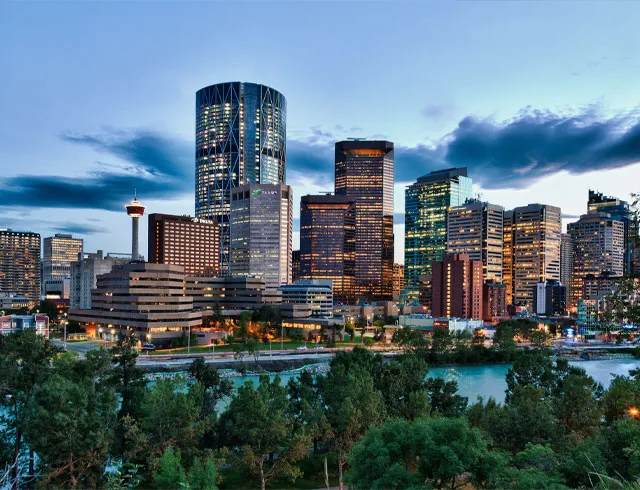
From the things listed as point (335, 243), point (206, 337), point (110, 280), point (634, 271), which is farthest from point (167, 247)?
point (634, 271)

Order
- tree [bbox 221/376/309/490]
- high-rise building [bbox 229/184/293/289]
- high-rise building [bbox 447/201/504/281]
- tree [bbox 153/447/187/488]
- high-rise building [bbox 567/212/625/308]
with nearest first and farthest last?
tree [bbox 153/447/187/488] < tree [bbox 221/376/309/490] < high-rise building [bbox 229/184/293/289] < high-rise building [bbox 447/201/504/281] < high-rise building [bbox 567/212/625/308]

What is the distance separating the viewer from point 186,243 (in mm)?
184500

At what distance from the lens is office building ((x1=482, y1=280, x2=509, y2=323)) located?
126 m

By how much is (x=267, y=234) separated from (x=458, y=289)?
68.6m

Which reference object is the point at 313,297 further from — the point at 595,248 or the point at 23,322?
the point at 595,248

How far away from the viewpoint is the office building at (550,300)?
15188cm

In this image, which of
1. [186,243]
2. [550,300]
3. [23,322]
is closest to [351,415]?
[23,322]

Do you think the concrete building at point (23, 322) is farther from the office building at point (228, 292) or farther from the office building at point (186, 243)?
the office building at point (186, 243)

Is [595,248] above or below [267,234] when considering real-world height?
below

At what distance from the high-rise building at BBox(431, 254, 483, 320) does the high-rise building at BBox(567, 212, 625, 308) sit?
78359mm

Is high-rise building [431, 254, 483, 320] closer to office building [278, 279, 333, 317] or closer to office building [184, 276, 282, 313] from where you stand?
office building [278, 279, 333, 317]

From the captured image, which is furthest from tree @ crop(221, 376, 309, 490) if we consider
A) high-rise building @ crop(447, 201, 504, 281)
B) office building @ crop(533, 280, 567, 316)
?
high-rise building @ crop(447, 201, 504, 281)

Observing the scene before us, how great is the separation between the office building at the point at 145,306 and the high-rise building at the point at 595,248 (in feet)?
484

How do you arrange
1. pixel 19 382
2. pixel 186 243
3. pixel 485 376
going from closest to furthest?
pixel 19 382
pixel 485 376
pixel 186 243
